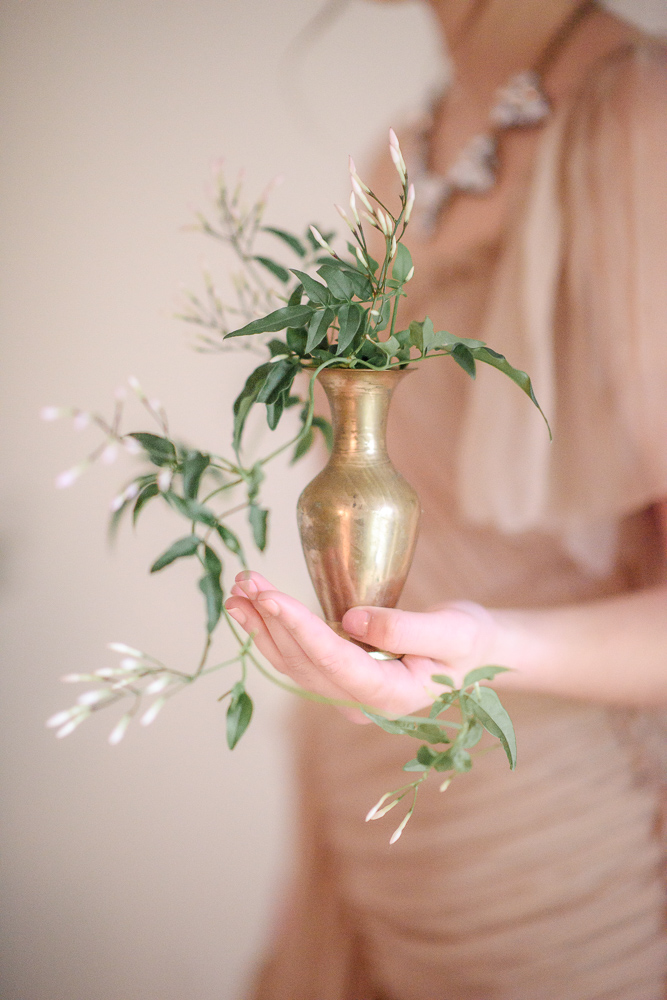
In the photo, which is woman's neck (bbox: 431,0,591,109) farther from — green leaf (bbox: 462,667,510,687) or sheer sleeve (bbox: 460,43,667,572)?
green leaf (bbox: 462,667,510,687)

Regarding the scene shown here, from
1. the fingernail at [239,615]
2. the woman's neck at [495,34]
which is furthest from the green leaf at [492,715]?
the woman's neck at [495,34]

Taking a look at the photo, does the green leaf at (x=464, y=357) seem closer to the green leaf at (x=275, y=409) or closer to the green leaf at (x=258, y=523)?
the green leaf at (x=275, y=409)

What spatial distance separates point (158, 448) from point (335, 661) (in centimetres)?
28

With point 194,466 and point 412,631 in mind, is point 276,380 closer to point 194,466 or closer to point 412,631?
point 194,466

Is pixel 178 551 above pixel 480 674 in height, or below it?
above

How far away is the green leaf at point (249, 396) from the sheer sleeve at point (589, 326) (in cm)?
40

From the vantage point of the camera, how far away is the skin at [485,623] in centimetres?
56

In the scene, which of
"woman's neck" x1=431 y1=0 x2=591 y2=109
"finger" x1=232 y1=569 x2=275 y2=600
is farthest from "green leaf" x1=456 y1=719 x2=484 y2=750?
"woman's neck" x1=431 y1=0 x2=591 y2=109

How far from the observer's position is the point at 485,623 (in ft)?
2.27

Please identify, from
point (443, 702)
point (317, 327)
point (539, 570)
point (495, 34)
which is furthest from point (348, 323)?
point (495, 34)

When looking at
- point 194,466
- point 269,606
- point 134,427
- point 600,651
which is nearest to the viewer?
point 269,606

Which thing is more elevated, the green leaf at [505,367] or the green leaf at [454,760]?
the green leaf at [505,367]

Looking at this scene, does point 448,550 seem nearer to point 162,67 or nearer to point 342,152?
point 342,152

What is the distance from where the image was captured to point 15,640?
39.4 inches
